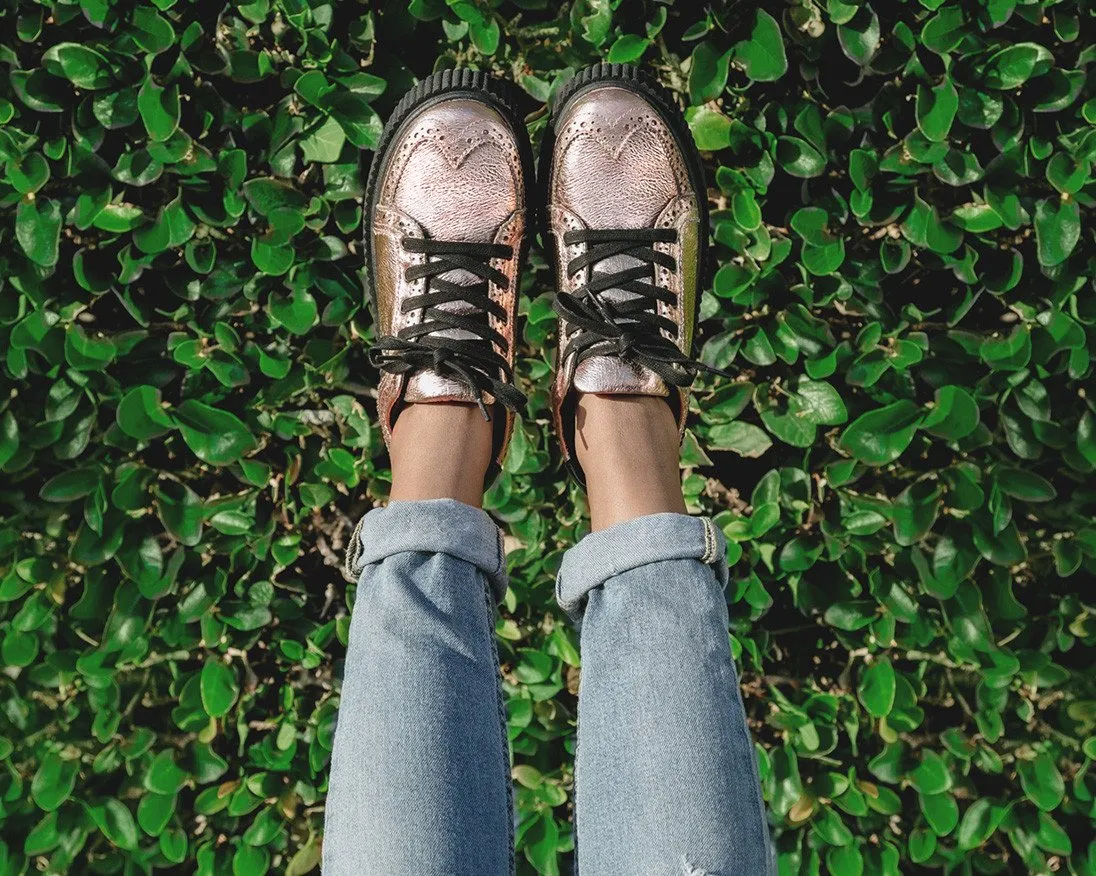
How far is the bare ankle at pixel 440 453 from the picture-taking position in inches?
51.8

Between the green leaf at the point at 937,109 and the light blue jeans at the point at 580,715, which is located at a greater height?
the green leaf at the point at 937,109

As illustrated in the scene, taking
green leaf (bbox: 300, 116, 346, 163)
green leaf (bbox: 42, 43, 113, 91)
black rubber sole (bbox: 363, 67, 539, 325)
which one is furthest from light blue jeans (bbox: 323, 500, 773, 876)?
green leaf (bbox: 42, 43, 113, 91)

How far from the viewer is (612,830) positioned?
1082mm

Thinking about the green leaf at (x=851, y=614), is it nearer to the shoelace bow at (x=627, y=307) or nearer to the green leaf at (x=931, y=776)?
the green leaf at (x=931, y=776)

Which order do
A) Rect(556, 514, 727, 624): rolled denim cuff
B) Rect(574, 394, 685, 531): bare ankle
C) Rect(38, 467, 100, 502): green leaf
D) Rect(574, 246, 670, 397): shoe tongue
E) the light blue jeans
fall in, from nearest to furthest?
the light blue jeans < Rect(556, 514, 727, 624): rolled denim cuff < Rect(574, 394, 685, 531): bare ankle < Rect(574, 246, 670, 397): shoe tongue < Rect(38, 467, 100, 502): green leaf

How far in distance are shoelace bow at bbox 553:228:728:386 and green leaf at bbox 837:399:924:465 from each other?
0.94 ft

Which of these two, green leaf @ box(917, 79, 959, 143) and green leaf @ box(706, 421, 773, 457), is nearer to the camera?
green leaf @ box(917, 79, 959, 143)

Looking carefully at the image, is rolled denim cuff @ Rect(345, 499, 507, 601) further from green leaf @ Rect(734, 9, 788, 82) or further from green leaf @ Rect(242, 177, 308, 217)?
green leaf @ Rect(734, 9, 788, 82)

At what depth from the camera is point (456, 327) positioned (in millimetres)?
1507

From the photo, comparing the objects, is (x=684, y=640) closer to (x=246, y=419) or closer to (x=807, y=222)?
(x=807, y=222)

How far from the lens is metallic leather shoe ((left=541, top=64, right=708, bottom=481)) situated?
5.04 feet

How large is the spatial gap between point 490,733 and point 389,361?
0.66 metres

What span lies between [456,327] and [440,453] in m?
0.27

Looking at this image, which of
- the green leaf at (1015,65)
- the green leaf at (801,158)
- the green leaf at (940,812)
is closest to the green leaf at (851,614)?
the green leaf at (940,812)
